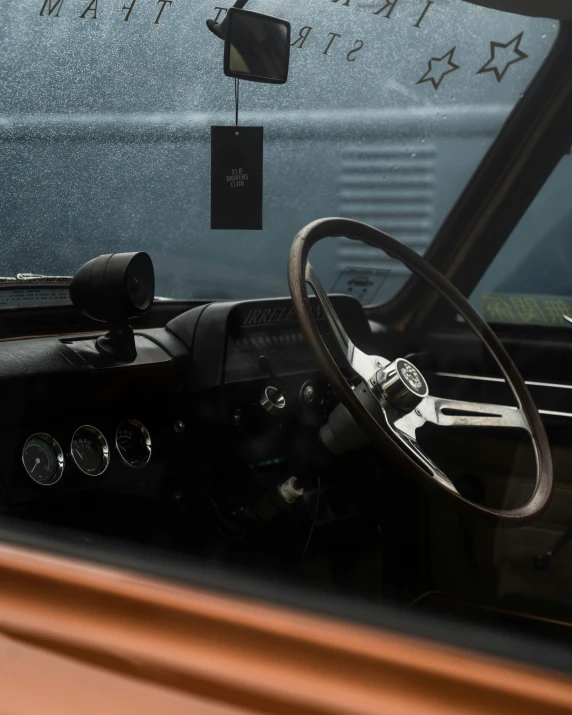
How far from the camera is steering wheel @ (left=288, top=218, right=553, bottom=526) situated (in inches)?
43.3

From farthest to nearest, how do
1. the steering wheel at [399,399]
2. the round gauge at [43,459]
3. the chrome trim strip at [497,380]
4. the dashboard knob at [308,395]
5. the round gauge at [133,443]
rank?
the chrome trim strip at [497,380] → the dashboard knob at [308,395] → the round gauge at [133,443] → the round gauge at [43,459] → the steering wheel at [399,399]

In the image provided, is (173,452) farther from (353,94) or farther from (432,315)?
(432,315)

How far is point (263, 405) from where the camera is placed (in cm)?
148

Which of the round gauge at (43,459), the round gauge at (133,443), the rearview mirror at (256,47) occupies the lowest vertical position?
the round gauge at (133,443)

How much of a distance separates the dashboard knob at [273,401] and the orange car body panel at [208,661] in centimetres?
73

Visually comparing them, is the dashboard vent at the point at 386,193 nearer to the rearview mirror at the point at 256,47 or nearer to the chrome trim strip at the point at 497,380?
the chrome trim strip at the point at 497,380

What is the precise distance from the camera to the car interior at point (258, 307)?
1248mm

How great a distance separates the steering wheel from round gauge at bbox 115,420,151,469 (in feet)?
1.29

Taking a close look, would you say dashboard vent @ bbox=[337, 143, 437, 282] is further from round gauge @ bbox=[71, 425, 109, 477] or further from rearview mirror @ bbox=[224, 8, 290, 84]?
round gauge @ bbox=[71, 425, 109, 477]

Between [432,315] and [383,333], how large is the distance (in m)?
0.34

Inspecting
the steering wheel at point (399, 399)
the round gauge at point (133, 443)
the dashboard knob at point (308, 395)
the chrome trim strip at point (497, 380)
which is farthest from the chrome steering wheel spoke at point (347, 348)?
the chrome trim strip at point (497, 380)

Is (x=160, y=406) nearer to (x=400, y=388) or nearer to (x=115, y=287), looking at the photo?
(x=115, y=287)

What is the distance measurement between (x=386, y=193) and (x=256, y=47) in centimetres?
62

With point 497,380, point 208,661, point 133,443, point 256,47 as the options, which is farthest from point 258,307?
point 208,661
